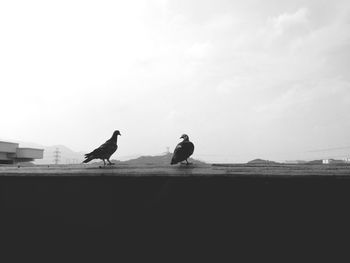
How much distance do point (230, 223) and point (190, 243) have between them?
1.48 ft

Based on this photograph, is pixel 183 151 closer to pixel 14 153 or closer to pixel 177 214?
pixel 177 214

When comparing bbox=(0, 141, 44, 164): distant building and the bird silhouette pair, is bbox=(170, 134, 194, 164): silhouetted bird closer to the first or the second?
the bird silhouette pair

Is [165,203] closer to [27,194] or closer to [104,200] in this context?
[104,200]

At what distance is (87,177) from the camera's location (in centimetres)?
311

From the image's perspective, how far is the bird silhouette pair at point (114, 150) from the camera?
18.0ft

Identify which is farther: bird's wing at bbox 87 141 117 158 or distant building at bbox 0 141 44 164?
distant building at bbox 0 141 44 164

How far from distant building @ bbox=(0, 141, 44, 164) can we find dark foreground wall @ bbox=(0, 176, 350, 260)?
39739 millimetres

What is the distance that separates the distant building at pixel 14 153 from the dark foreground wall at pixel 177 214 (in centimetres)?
3974

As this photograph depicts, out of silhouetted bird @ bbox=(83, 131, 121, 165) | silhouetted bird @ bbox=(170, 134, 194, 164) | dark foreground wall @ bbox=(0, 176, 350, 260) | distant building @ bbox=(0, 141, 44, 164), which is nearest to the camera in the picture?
dark foreground wall @ bbox=(0, 176, 350, 260)

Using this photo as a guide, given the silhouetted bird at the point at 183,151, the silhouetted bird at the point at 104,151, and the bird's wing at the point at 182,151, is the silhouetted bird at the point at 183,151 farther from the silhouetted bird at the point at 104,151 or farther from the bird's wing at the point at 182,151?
the silhouetted bird at the point at 104,151

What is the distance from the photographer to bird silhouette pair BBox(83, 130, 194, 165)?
18.0 ft

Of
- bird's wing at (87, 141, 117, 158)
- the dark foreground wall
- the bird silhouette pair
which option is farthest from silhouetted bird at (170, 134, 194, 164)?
the dark foreground wall

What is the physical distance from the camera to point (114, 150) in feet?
22.9

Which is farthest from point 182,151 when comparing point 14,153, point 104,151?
point 14,153
